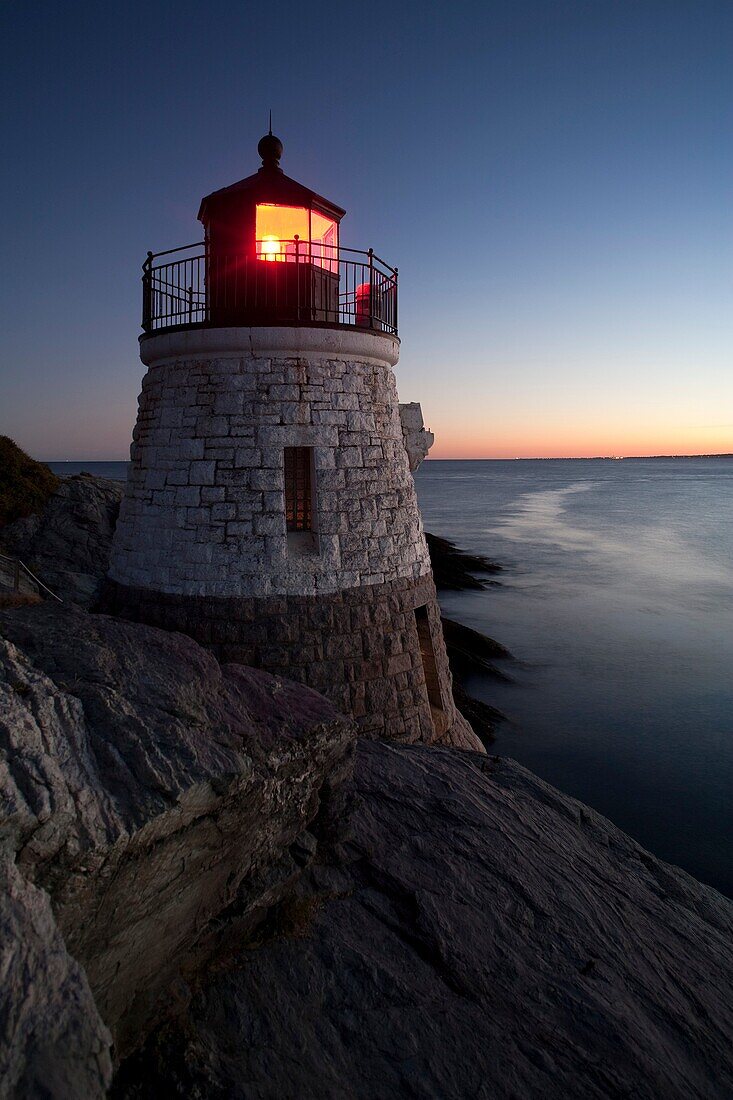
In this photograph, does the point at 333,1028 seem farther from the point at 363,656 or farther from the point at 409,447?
the point at 409,447

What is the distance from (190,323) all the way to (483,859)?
19.5 feet

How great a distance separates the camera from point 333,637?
685 cm

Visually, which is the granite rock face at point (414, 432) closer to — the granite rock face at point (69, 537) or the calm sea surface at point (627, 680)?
the granite rock face at point (69, 537)

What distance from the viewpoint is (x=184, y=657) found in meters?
4.08

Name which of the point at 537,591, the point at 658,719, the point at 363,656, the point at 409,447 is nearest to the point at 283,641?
the point at 363,656

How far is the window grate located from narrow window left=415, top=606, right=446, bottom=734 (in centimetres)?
187

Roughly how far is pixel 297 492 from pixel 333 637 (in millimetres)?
1756

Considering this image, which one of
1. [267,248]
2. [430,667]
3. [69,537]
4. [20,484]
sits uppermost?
[267,248]

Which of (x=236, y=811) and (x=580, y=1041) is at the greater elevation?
(x=236, y=811)

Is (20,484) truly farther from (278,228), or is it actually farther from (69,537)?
(278,228)

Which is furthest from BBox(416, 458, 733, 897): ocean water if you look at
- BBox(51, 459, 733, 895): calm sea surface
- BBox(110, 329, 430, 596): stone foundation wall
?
BBox(110, 329, 430, 596): stone foundation wall

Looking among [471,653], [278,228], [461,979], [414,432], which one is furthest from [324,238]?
[471,653]

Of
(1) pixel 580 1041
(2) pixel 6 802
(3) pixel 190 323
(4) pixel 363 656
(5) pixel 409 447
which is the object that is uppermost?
(3) pixel 190 323

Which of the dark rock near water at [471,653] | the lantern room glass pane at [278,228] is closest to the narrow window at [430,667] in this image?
the lantern room glass pane at [278,228]
